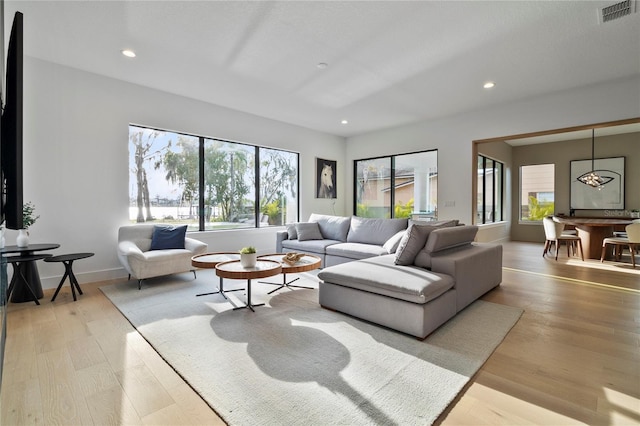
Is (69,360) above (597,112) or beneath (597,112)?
beneath

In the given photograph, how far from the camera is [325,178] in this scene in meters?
7.38

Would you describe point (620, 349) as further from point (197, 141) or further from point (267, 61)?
point (197, 141)

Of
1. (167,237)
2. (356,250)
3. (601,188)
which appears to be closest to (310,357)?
(356,250)

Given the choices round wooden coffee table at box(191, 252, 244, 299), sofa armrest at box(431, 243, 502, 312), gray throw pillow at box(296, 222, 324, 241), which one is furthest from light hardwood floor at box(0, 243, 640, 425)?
gray throw pillow at box(296, 222, 324, 241)

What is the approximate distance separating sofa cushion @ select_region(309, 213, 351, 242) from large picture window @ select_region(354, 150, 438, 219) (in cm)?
207

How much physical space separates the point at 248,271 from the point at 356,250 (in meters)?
1.86

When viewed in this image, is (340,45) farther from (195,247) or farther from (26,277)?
(26,277)

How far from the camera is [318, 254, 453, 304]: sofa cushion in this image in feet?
7.92

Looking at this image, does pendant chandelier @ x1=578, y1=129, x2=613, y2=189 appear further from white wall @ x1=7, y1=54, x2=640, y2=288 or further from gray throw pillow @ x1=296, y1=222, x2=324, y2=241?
gray throw pillow @ x1=296, y1=222, x2=324, y2=241

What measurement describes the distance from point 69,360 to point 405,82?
4649 millimetres

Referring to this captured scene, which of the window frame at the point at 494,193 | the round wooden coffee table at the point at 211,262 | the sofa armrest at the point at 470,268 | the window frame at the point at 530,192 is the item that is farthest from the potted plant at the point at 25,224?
the window frame at the point at 530,192

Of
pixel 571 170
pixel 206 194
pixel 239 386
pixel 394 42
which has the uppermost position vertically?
pixel 394 42

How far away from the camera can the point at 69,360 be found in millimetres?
2111

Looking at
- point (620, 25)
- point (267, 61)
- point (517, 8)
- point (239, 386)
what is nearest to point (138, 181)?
point (267, 61)
